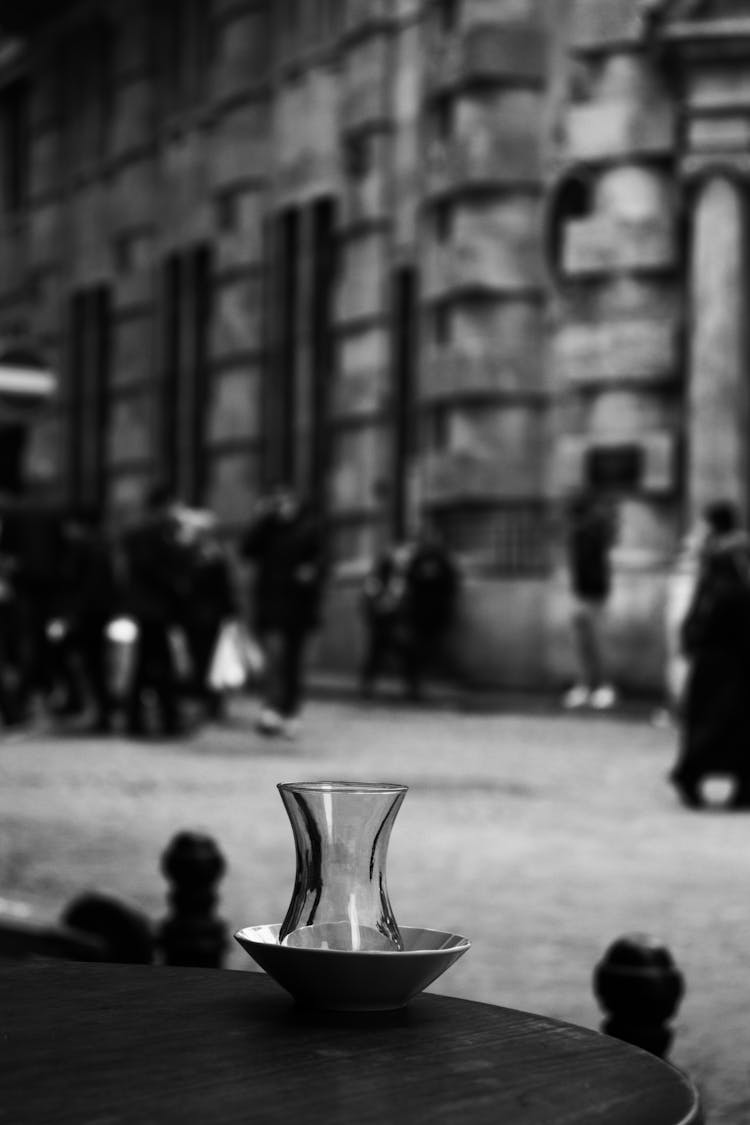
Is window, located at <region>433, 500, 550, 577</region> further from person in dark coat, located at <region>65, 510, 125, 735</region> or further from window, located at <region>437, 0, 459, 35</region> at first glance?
person in dark coat, located at <region>65, 510, 125, 735</region>

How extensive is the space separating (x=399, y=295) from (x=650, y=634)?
5.06 meters

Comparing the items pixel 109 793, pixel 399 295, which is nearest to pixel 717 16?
pixel 399 295

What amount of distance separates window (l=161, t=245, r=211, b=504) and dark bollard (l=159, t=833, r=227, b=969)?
2127cm

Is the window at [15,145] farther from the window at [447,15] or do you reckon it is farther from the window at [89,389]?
the window at [447,15]

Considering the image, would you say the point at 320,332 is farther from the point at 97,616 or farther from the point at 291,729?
the point at 291,729

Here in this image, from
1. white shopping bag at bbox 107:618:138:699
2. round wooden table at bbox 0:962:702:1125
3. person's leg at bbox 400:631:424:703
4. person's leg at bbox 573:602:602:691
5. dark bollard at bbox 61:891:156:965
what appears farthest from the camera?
person's leg at bbox 400:631:424:703

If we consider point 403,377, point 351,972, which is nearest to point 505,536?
point 403,377

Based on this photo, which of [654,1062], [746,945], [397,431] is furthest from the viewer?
[397,431]

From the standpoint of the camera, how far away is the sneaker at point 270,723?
1556cm

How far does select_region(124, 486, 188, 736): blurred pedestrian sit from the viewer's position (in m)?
16.0

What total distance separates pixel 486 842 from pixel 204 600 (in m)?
7.38

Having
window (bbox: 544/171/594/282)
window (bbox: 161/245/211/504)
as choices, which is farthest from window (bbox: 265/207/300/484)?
window (bbox: 544/171/594/282)

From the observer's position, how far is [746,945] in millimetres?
7059

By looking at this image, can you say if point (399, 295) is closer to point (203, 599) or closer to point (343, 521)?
point (343, 521)
